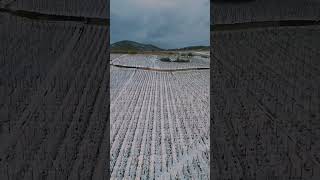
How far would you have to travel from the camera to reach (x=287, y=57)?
1.85 ft

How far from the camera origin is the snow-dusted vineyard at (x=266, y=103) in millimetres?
501

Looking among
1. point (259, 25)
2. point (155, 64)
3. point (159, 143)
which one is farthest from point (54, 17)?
point (155, 64)

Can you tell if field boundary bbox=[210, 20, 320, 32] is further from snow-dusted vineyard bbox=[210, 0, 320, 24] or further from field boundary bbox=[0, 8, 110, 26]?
field boundary bbox=[0, 8, 110, 26]

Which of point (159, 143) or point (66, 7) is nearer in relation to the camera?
point (66, 7)

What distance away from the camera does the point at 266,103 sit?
0.57 metres

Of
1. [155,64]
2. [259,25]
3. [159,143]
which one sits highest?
[155,64]

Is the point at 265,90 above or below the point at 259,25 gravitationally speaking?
below

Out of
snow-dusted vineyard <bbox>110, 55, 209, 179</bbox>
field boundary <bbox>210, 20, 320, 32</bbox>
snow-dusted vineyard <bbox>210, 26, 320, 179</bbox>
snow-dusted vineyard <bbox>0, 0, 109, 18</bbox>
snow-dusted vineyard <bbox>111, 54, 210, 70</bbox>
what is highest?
snow-dusted vineyard <bbox>111, 54, 210, 70</bbox>

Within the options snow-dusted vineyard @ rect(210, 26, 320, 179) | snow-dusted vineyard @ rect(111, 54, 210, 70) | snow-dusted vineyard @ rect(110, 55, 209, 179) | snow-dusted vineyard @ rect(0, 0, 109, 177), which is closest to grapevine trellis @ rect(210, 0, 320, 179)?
snow-dusted vineyard @ rect(210, 26, 320, 179)

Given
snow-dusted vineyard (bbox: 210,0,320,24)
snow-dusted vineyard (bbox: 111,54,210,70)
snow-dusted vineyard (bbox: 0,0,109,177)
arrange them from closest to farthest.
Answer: snow-dusted vineyard (bbox: 0,0,109,177) < snow-dusted vineyard (bbox: 210,0,320,24) < snow-dusted vineyard (bbox: 111,54,210,70)

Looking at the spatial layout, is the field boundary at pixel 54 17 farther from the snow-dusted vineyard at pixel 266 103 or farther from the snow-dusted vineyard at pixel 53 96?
the snow-dusted vineyard at pixel 266 103

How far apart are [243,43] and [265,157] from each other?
0.20 meters

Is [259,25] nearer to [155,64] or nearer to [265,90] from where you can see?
[265,90]

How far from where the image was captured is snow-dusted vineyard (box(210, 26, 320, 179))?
1.64 ft
